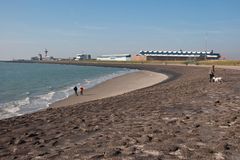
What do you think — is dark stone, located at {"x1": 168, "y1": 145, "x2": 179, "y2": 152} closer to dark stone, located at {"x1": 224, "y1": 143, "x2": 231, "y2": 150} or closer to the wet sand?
the wet sand

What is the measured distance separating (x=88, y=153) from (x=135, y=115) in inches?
194

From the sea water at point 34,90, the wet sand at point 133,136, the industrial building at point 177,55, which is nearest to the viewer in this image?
the wet sand at point 133,136

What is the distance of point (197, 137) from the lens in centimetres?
746

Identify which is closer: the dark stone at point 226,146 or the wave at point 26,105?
the dark stone at point 226,146

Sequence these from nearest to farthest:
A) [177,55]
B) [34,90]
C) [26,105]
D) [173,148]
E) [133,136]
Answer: [173,148] < [133,136] < [26,105] < [34,90] < [177,55]

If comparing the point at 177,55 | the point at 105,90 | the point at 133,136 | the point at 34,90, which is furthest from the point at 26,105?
the point at 177,55

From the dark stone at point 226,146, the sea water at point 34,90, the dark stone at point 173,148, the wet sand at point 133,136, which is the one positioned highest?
the dark stone at point 226,146

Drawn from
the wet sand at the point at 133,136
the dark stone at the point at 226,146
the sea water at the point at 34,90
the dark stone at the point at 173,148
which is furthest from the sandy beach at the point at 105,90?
the dark stone at the point at 226,146

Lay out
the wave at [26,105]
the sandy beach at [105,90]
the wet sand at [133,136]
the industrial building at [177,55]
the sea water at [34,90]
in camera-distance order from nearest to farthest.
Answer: the wet sand at [133,136], the wave at [26,105], the sea water at [34,90], the sandy beach at [105,90], the industrial building at [177,55]

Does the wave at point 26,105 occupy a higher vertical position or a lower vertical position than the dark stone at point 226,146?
lower

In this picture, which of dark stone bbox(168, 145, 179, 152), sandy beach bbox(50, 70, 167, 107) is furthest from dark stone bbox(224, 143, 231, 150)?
sandy beach bbox(50, 70, 167, 107)

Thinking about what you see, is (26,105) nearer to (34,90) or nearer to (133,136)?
(34,90)

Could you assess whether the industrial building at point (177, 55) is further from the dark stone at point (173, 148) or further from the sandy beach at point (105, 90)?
the dark stone at point (173, 148)

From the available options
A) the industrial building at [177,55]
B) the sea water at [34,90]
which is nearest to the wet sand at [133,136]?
the sea water at [34,90]
